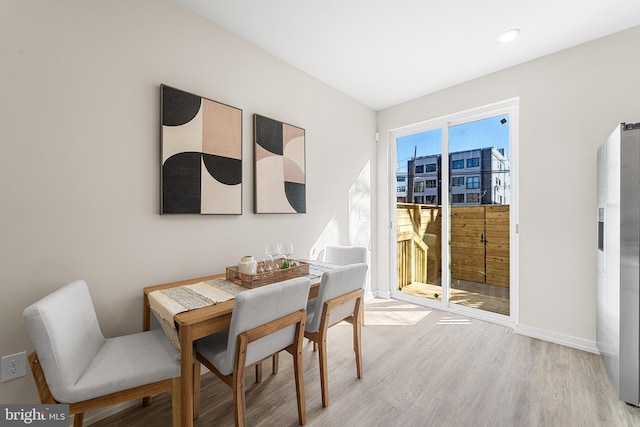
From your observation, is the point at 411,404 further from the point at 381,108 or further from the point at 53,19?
the point at 381,108

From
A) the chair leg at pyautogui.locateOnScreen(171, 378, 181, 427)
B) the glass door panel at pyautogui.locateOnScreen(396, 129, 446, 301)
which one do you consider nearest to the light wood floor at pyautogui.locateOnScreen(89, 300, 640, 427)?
the chair leg at pyautogui.locateOnScreen(171, 378, 181, 427)

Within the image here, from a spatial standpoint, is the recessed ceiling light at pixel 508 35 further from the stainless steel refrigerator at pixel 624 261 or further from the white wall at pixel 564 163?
the stainless steel refrigerator at pixel 624 261

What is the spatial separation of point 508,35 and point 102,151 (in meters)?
3.13

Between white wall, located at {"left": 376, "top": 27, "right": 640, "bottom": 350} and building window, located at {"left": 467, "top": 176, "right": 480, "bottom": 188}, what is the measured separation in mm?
473

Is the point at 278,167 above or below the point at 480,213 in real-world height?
above

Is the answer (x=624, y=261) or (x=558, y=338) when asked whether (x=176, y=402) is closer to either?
(x=624, y=261)


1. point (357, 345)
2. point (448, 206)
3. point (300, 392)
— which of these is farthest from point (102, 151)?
point (448, 206)

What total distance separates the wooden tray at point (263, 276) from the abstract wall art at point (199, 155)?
1.73 ft

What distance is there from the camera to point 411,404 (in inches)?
69.4

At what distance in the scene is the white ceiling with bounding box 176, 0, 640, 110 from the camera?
2.02 m

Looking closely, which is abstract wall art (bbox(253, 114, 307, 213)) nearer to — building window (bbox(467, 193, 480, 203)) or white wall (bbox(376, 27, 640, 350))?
building window (bbox(467, 193, 480, 203))

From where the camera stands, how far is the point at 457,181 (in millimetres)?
3344

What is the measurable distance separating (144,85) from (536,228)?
3.47 meters

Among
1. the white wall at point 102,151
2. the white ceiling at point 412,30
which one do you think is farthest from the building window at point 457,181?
the white wall at point 102,151
